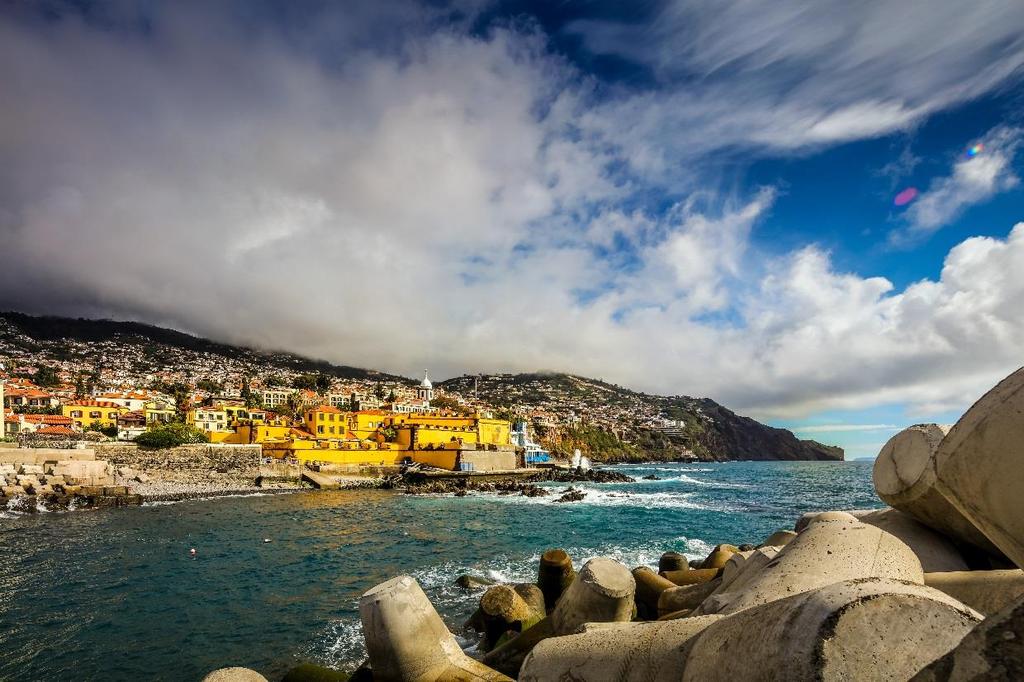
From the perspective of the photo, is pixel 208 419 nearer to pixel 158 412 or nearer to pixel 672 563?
pixel 158 412

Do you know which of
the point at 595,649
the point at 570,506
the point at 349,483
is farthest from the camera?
the point at 349,483

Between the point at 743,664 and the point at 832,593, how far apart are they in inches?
23.1

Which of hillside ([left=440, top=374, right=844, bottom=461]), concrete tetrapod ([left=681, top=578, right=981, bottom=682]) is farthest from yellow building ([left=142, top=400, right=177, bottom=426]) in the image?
concrete tetrapod ([left=681, top=578, right=981, bottom=682])

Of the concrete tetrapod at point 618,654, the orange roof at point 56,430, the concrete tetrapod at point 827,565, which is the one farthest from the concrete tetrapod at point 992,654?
the orange roof at point 56,430

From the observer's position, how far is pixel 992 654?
1731mm

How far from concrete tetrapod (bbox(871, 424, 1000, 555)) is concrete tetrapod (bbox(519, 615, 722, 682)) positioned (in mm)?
4283

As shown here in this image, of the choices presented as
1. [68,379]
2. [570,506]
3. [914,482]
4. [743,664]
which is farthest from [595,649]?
[68,379]

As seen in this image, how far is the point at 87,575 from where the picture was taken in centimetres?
1659

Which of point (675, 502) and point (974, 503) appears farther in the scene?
point (675, 502)

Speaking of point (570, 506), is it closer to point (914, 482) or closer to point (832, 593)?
point (914, 482)

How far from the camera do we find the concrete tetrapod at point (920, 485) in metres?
6.39

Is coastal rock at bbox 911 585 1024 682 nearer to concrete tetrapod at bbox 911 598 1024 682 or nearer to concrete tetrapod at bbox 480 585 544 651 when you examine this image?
concrete tetrapod at bbox 911 598 1024 682

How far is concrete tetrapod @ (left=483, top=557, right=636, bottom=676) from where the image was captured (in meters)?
7.39

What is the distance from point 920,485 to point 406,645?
669cm
